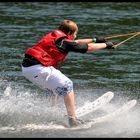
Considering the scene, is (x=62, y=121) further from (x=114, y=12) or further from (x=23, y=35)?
(x=114, y=12)

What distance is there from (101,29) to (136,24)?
96.3 inches

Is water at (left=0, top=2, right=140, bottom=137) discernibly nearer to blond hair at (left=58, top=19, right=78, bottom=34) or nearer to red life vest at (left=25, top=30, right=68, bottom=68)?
red life vest at (left=25, top=30, right=68, bottom=68)

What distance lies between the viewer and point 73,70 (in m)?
19.0

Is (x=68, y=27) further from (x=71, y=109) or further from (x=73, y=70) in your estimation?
(x=73, y=70)

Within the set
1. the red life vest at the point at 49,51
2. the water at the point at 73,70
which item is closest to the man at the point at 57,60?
the red life vest at the point at 49,51

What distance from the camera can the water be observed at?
12.5 meters

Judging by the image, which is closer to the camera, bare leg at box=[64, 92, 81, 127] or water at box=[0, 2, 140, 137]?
bare leg at box=[64, 92, 81, 127]

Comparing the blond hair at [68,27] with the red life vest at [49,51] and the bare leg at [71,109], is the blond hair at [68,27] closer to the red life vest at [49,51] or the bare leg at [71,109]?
the red life vest at [49,51]

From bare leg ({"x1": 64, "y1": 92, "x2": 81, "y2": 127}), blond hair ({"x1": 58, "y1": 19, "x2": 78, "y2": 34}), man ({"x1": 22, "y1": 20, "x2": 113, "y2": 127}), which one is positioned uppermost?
blond hair ({"x1": 58, "y1": 19, "x2": 78, "y2": 34})

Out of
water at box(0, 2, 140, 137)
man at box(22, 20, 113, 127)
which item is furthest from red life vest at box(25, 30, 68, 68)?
water at box(0, 2, 140, 137)

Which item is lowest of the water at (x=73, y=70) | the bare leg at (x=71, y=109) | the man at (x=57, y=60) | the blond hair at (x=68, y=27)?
the water at (x=73, y=70)

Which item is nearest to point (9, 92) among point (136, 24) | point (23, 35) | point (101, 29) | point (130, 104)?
point (130, 104)

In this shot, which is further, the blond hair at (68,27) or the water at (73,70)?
the water at (73,70)

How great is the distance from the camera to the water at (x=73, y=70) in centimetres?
1252
